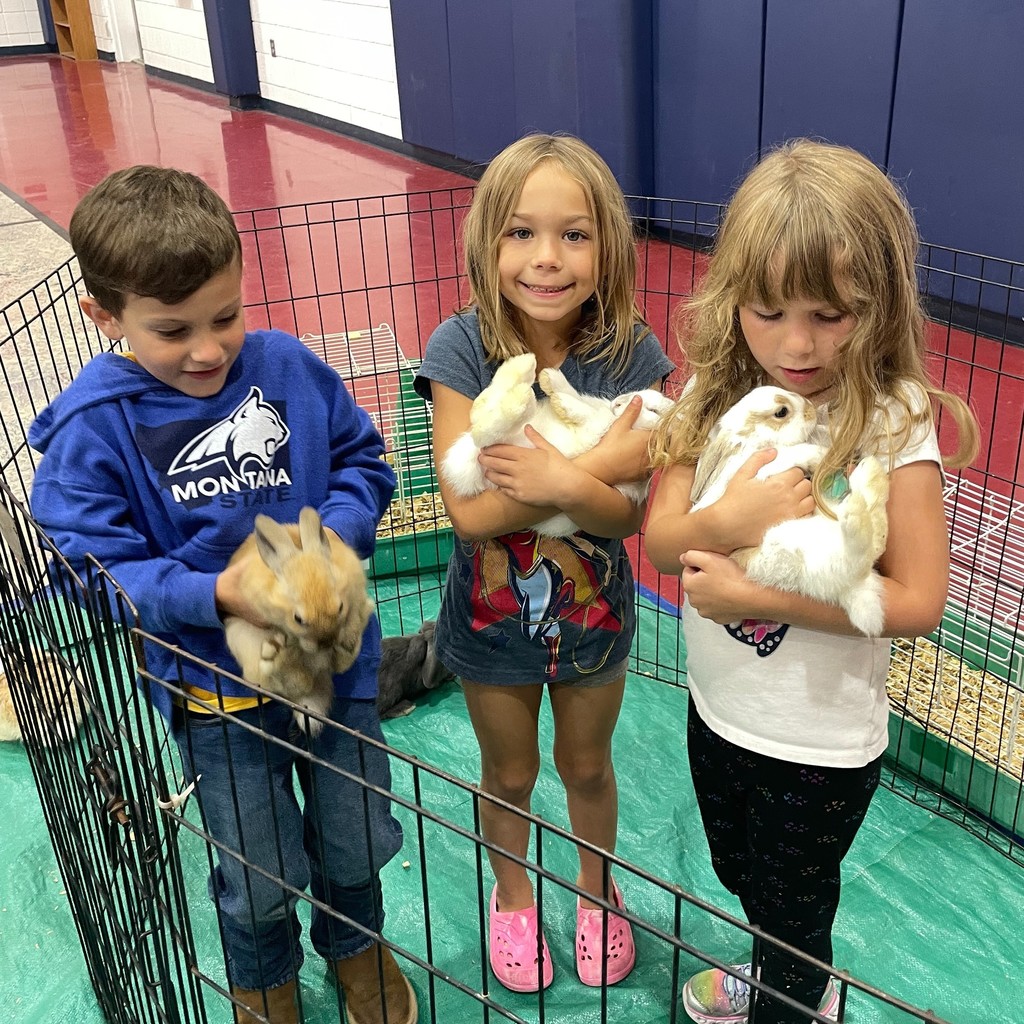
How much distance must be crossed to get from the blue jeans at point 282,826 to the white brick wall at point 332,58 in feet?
23.9

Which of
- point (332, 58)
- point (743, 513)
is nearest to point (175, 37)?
Answer: point (332, 58)

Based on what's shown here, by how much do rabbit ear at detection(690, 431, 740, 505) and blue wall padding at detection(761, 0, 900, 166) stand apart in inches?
143

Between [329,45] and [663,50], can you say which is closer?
[663,50]

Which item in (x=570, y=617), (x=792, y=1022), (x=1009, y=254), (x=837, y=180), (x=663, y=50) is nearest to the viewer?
(x=837, y=180)

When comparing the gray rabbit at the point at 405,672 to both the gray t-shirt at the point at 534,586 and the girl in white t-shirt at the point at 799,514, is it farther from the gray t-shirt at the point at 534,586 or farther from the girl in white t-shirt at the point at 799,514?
the girl in white t-shirt at the point at 799,514

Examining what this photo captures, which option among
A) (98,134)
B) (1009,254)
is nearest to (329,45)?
(98,134)

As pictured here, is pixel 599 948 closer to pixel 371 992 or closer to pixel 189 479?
pixel 371 992

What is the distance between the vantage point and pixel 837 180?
45.3 inches

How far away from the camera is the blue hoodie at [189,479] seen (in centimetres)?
126

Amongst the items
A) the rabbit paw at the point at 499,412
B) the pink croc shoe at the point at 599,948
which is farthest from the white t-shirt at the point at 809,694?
the pink croc shoe at the point at 599,948

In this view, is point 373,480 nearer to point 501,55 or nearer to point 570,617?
point 570,617

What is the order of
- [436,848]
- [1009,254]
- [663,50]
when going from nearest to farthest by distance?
[436,848]
[1009,254]
[663,50]

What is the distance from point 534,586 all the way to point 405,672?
91 cm

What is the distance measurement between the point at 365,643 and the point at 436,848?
71cm
